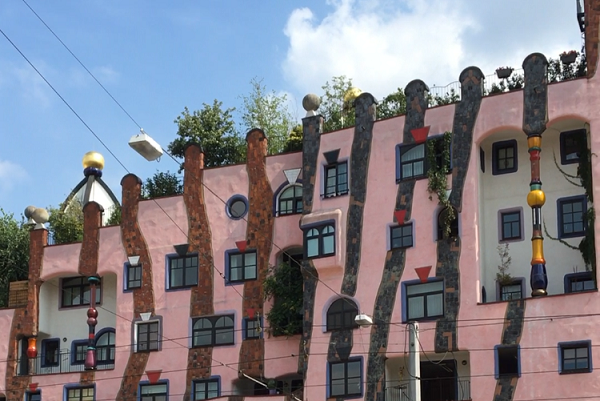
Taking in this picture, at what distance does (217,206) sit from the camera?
41312 mm

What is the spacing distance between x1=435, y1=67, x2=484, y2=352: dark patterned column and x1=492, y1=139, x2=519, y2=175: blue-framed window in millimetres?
1287

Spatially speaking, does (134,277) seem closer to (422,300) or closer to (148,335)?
(148,335)

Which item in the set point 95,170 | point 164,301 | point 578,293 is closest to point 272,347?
point 164,301

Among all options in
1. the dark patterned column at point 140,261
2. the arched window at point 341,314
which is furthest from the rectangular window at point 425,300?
the dark patterned column at point 140,261

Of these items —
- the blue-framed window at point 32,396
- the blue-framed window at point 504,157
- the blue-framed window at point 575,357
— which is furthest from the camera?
the blue-framed window at point 32,396

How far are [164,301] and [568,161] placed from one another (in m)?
13.4

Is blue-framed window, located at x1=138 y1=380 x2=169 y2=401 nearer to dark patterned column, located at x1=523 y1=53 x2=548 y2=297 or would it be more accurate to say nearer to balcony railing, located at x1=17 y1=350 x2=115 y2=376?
balcony railing, located at x1=17 y1=350 x2=115 y2=376

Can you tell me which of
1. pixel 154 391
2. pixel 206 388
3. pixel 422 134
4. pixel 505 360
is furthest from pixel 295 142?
pixel 505 360

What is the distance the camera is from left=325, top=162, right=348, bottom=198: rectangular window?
38781 mm

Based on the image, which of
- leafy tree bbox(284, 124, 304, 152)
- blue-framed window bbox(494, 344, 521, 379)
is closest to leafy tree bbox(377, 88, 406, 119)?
leafy tree bbox(284, 124, 304, 152)

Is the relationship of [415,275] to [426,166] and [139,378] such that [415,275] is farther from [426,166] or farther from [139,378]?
[139,378]

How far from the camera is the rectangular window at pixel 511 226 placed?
121 feet

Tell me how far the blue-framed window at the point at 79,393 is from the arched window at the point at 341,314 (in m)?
8.81

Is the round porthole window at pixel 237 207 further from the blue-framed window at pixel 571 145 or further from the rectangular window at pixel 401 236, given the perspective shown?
the blue-framed window at pixel 571 145
